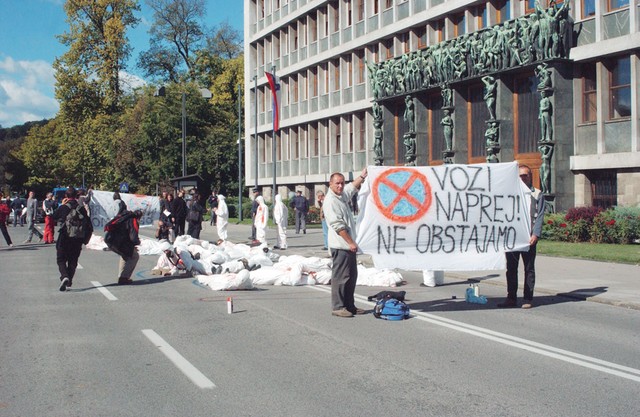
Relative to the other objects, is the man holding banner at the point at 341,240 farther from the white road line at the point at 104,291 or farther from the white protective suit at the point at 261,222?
the white protective suit at the point at 261,222

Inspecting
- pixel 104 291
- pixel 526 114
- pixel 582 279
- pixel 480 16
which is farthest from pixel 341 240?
pixel 480 16

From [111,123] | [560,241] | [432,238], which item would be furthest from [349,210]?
[111,123]

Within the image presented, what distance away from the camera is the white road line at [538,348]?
7.41m

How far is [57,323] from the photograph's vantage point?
10398 millimetres

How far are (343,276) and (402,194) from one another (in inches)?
63.0

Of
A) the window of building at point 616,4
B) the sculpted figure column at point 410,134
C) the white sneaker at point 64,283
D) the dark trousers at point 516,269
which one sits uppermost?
the window of building at point 616,4

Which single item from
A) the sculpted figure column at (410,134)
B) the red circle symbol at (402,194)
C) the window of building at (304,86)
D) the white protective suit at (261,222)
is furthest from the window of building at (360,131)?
the red circle symbol at (402,194)

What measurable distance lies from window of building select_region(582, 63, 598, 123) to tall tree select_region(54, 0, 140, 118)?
1907 inches

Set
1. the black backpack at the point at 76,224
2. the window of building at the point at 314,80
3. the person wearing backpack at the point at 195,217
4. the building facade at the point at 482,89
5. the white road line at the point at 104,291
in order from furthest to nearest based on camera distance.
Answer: the window of building at the point at 314,80 → the building facade at the point at 482,89 → the person wearing backpack at the point at 195,217 → the black backpack at the point at 76,224 → the white road line at the point at 104,291

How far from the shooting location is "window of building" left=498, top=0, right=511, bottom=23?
33713mm

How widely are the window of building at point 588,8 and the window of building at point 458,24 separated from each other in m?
8.14

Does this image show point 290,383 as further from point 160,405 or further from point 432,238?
point 432,238

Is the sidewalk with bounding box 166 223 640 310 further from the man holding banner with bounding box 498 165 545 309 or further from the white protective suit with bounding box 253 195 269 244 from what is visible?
the white protective suit with bounding box 253 195 269 244

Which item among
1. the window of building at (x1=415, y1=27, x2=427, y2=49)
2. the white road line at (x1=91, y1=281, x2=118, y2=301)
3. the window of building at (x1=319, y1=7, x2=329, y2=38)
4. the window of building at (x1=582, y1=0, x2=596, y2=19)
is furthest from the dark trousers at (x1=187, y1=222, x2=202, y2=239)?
the window of building at (x1=319, y1=7, x2=329, y2=38)
